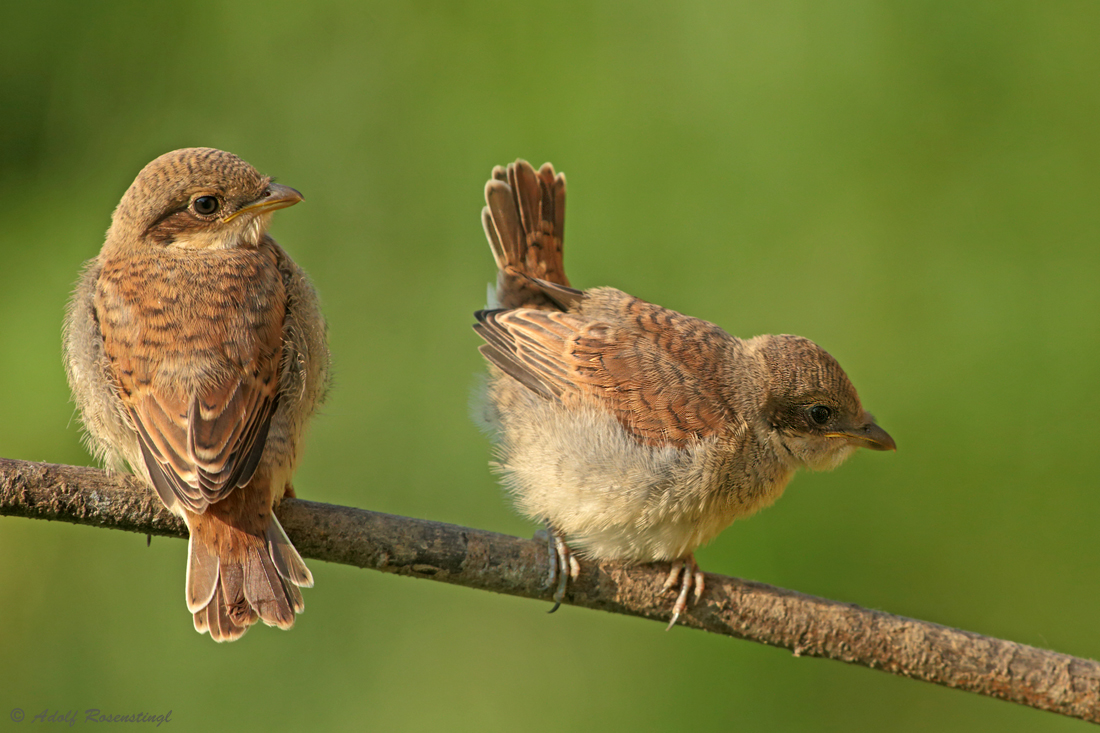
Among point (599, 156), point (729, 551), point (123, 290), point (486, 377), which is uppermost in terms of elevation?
point (599, 156)

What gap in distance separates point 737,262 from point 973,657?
82.0 inches

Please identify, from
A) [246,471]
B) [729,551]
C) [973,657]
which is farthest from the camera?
[729,551]

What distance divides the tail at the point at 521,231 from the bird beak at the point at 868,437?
1.26 m

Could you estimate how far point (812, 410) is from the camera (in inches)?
129

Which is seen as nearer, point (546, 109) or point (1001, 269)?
point (1001, 269)

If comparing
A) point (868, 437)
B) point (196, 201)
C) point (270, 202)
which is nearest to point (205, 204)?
point (196, 201)

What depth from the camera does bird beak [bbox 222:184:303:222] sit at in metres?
2.77

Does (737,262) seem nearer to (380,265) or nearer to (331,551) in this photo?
(380,265)

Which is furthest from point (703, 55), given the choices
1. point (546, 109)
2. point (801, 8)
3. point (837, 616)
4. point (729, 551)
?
point (837, 616)

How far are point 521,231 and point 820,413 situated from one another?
4.64 feet

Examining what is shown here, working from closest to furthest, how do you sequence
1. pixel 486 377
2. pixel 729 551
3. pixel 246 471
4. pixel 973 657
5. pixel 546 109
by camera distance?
pixel 246 471
pixel 973 657
pixel 486 377
pixel 729 551
pixel 546 109

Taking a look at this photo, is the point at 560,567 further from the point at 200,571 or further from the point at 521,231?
the point at 521,231

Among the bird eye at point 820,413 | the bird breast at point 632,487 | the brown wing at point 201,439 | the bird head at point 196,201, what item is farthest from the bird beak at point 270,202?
the bird eye at point 820,413

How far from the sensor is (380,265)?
4.71 metres
